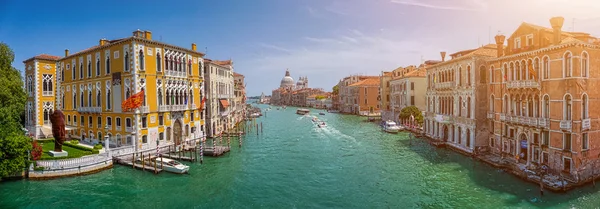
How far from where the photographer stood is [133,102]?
83.8 feet

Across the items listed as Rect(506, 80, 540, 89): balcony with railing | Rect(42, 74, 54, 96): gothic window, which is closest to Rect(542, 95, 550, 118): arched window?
Rect(506, 80, 540, 89): balcony with railing

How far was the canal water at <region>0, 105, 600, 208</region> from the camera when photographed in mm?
16562

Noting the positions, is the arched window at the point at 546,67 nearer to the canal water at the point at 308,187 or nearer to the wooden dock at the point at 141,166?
the canal water at the point at 308,187

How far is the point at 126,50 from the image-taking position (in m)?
26.0

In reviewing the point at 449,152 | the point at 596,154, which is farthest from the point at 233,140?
the point at 596,154

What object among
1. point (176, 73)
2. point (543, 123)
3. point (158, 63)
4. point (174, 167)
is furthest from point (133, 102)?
point (543, 123)

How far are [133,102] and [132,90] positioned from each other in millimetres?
1008

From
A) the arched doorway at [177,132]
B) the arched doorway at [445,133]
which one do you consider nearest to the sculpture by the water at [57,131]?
the arched doorway at [177,132]

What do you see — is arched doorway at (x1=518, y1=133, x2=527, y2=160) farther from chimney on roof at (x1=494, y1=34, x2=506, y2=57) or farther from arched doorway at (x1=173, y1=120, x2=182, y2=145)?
arched doorway at (x1=173, y1=120, x2=182, y2=145)

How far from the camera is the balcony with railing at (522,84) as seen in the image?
66.1 ft

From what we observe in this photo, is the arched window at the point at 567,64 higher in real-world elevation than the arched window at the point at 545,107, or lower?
higher

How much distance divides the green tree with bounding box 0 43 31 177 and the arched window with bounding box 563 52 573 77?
101 ft

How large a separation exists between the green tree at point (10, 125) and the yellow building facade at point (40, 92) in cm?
644

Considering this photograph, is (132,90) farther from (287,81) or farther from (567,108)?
(287,81)
